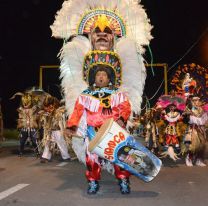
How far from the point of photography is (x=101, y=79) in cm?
699

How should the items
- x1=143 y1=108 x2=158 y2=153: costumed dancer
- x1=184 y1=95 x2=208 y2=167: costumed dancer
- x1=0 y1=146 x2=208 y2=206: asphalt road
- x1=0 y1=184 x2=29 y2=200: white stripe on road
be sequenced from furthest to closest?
1. x1=143 y1=108 x2=158 y2=153: costumed dancer
2. x1=184 y1=95 x2=208 y2=167: costumed dancer
3. x1=0 y1=184 x2=29 y2=200: white stripe on road
4. x1=0 y1=146 x2=208 y2=206: asphalt road

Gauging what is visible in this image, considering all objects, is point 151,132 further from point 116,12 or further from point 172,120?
point 116,12

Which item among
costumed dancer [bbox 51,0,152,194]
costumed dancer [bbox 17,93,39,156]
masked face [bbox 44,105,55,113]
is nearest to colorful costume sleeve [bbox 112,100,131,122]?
costumed dancer [bbox 51,0,152,194]

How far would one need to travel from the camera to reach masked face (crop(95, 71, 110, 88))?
699cm

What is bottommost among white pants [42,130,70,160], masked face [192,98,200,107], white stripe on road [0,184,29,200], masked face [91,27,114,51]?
white stripe on road [0,184,29,200]

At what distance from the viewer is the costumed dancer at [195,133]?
1042 cm

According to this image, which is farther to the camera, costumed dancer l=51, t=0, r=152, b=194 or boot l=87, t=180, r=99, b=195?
costumed dancer l=51, t=0, r=152, b=194

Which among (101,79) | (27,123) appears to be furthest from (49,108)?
(101,79)

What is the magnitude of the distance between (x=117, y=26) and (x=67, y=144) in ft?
16.6

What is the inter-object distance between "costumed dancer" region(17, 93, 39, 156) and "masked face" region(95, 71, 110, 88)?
20.6 ft

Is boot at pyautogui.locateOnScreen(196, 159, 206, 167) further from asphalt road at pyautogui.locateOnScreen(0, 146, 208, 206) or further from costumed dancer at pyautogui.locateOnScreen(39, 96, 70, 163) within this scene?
costumed dancer at pyautogui.locateOnScreen(39, 96, 70, 163)

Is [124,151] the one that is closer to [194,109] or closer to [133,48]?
[133,48]

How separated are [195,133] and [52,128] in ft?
12.7

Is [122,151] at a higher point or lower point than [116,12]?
lower
